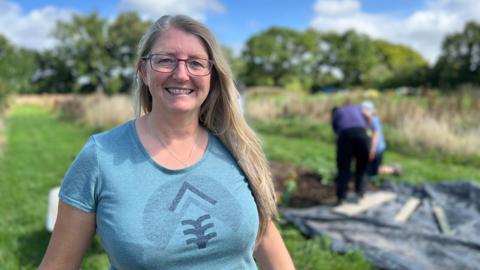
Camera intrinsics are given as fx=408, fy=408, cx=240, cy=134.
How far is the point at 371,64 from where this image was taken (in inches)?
2323

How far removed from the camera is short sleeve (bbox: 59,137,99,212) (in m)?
1.39

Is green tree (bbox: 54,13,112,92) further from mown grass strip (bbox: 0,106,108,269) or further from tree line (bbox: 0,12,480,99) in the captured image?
mown grass strip (bbox: 0,106,108,269)

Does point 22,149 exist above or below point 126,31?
below

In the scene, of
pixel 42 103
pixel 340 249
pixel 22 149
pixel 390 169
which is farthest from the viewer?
pixel 42 103

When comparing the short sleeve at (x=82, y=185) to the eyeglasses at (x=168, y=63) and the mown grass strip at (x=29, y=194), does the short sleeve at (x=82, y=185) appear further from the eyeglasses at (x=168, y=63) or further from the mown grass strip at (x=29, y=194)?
the mown grass strip at (x=29, y=194)

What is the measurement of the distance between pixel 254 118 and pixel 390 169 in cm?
1092

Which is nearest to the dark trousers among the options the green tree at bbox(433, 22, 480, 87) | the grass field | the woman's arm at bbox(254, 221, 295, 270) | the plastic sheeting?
the plastic sheeting

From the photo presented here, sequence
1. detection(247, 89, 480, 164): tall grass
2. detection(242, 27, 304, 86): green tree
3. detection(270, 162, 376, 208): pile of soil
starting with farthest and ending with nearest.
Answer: detection(242, 27, 304, 86): green tree → detection(247, 89, 480, 164): tall grass → detection(270, 162, 376, 208): pile of soil

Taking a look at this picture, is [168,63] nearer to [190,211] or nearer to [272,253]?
[190,211]

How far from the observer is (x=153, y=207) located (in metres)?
1.44

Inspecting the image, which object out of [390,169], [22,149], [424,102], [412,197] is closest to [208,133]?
[412,197]

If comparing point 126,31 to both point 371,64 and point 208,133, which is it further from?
point 208,133

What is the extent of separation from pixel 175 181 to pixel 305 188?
5.49 metres

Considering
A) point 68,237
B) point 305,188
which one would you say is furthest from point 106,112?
point 68,237
